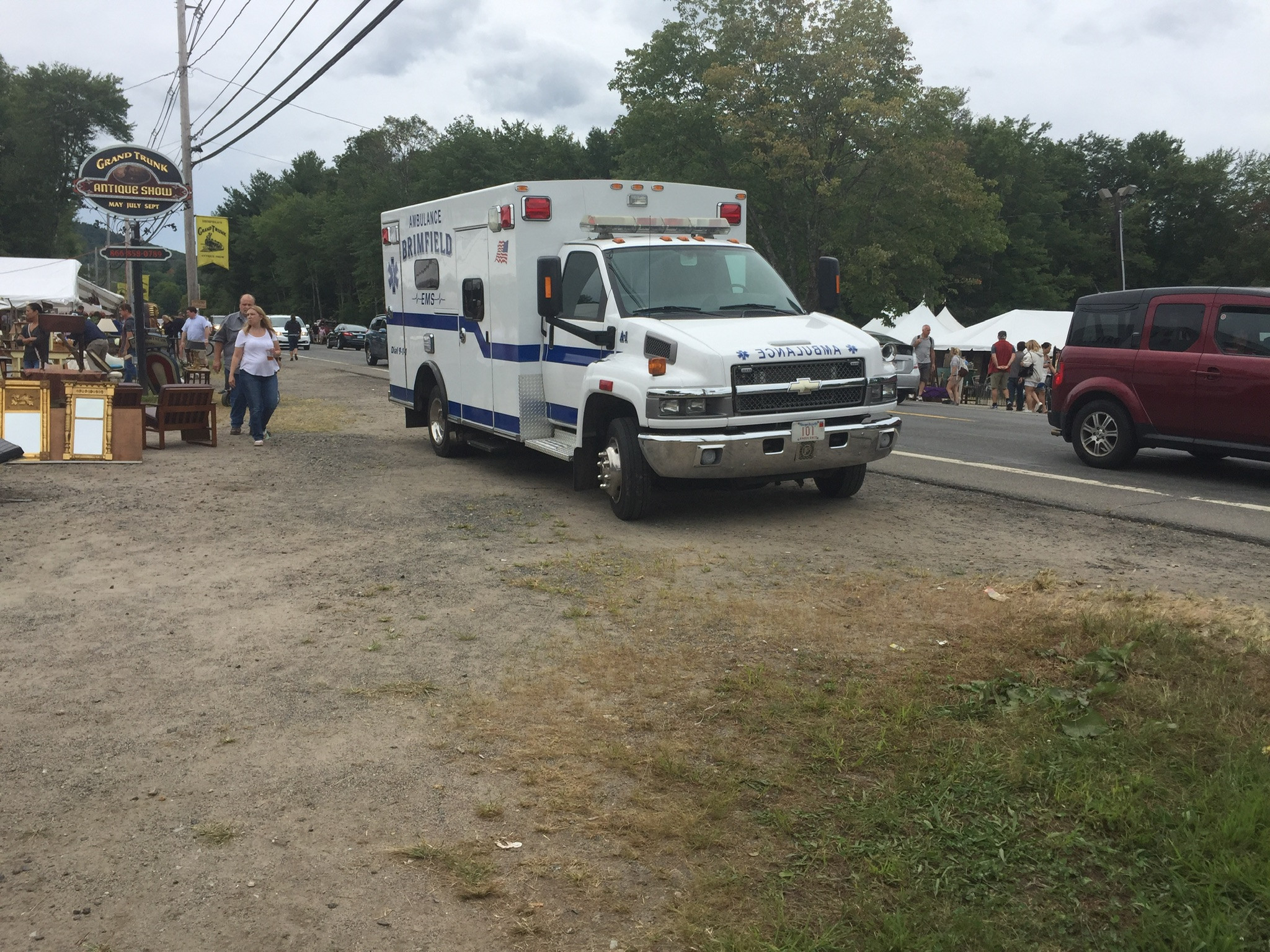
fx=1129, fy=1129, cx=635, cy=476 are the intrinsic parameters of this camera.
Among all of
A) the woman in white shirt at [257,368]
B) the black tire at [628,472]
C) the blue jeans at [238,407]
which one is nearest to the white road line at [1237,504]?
the black tire at [628,472]

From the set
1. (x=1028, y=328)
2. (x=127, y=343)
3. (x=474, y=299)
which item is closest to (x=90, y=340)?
(x=127, y=343)

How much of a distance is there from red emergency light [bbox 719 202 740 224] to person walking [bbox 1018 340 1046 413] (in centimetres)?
1518

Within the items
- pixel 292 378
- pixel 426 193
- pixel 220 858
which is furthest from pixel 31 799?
pixel 426 193

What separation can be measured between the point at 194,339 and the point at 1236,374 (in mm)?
19664

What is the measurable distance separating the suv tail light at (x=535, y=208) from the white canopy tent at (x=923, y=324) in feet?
102

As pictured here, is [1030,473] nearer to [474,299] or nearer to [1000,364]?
[474,299]

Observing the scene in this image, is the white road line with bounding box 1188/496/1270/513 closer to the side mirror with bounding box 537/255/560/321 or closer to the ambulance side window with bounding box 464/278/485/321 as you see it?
the side mirror with bounding box 537/255/560/321

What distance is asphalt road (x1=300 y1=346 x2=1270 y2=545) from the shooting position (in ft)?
30.3

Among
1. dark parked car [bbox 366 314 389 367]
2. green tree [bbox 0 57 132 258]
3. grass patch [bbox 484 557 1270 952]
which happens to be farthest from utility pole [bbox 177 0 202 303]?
green tree [bbox 0 57 132 258]

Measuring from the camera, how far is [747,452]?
8617 mm

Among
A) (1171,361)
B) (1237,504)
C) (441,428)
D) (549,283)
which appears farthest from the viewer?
(441,428)

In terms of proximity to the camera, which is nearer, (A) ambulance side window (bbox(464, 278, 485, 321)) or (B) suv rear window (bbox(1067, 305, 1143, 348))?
(A) ambulance side window (bbox(464, 278, 485, 321))

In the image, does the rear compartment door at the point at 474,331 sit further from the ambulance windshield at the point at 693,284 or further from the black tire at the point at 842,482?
the black tire at the point at 842,482

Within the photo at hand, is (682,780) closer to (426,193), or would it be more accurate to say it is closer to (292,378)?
(292,378)
